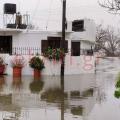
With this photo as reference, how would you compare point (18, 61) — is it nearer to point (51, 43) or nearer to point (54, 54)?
point (54, 54)

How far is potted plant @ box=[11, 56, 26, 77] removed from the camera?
25753mm

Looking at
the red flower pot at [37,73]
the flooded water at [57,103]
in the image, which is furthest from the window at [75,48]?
the flooded water at [57,103]

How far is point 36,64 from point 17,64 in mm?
1149

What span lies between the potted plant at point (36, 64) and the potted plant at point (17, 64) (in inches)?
21.4

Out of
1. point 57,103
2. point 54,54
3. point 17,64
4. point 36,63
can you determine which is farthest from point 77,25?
point 57,103

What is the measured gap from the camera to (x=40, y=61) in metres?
26.0

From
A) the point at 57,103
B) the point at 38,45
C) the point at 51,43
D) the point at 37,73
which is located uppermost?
the point at 51,43

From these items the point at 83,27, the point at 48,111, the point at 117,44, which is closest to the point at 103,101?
the point at 48,111

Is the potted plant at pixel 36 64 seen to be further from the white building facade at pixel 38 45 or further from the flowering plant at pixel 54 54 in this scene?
the white building facade at pixel 38 45

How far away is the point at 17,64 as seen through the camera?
25922 mm

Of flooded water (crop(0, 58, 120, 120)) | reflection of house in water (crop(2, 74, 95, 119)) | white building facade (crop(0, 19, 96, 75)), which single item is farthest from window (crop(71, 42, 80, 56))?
reflection of house in water (crop(2, 74, 95, 119))

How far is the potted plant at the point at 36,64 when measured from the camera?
84.6ft

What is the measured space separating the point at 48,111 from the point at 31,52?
16976 millimetres

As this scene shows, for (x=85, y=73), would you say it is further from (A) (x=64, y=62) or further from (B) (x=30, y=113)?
(B) (x=30, y=113)
